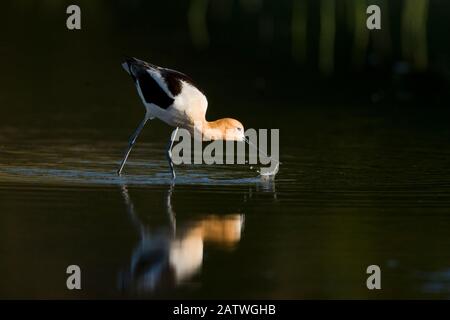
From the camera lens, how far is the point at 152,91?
47.3ft

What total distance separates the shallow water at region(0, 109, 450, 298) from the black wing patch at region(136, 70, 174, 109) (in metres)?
0.69

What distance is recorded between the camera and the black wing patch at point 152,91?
14.3 m

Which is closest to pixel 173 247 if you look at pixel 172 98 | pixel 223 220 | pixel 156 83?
pixel 223 220

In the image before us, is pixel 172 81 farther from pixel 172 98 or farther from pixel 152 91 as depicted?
pixel 152 91

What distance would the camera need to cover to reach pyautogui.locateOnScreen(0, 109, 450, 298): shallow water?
8992 mm

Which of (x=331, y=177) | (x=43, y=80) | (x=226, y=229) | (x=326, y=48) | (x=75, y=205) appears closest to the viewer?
(x=226, y=229)

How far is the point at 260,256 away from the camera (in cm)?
978

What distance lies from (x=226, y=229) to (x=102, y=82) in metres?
10.5

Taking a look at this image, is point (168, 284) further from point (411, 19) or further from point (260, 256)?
point (411, 19)

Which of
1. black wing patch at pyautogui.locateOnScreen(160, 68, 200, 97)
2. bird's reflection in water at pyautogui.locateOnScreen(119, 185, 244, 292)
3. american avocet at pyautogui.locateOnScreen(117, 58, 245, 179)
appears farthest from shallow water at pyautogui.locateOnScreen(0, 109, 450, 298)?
black wing patch at pyautogui.locateOnScreen(160, 68, 200, 97)

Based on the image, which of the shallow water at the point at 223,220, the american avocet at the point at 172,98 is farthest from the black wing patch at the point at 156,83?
the shallow water at the point at 223,220

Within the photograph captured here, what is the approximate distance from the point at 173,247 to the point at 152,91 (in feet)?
15.5

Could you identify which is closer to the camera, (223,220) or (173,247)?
(173,247)
